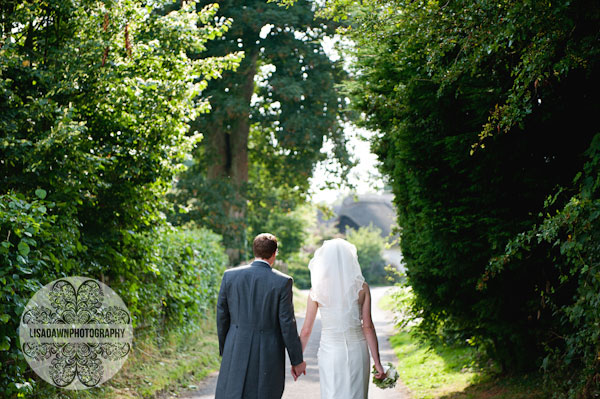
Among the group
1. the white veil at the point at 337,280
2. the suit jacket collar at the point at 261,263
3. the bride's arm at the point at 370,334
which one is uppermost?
the suit jacket collar at the point at 261,263

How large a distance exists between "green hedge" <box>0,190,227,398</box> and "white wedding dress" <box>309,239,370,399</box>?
2.72 metres

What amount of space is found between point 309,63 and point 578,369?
731 inches

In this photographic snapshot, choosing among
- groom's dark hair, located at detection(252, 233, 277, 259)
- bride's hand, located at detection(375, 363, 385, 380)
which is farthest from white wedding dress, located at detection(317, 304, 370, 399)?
groom's dark hair, located at detection(252, 233, 277, 259)

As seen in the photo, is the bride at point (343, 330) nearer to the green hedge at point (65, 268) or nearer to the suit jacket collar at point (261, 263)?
the suit jacket collar at point (261, 263)

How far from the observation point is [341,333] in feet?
20.2

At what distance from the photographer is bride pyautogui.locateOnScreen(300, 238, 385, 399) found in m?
6.07

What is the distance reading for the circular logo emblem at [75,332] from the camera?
589cm

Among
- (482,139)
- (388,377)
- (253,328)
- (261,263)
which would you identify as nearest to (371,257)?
(388,377)

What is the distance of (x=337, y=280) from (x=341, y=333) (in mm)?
528

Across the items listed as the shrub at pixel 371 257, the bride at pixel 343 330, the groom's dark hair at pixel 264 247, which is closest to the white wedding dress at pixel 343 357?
the bride at pixel 343 330

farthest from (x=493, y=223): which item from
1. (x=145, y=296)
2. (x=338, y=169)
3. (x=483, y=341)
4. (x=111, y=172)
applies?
(x=338, y=169)

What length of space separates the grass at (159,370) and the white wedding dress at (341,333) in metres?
2.99

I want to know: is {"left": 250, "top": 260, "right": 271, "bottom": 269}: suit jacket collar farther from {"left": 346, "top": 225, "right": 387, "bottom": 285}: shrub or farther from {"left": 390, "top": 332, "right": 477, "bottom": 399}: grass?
{"left": 346, "top": 225, "right": 387, "bottom": 285}: shrub

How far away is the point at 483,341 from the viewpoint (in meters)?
8.78
